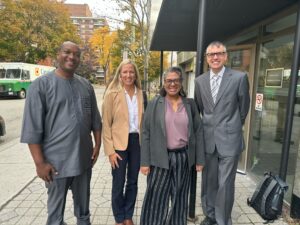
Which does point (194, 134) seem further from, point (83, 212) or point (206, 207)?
point (83, 212)

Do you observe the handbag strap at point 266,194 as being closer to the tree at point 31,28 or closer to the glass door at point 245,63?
the glass door at point 245,63

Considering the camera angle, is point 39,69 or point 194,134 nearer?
point 194,134

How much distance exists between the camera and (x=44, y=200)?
3822mm

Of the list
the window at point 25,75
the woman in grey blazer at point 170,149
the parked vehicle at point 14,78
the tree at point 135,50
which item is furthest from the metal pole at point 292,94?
the window at point 25,75

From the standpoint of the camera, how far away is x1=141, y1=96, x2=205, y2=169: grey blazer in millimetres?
2635

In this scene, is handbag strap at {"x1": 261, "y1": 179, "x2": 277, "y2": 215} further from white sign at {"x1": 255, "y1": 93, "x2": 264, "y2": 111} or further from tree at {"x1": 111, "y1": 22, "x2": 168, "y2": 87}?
tree at {"x1": 111, "y1": 22, "x2": 168, "y2": 87}

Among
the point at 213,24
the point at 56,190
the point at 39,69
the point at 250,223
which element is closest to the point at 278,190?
the point at 250,223

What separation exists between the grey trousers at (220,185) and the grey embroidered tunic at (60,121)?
1.45 meters

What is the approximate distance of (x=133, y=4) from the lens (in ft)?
53.2

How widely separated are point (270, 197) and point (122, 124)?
2.06 meters

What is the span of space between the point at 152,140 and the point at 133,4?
15.2 meters

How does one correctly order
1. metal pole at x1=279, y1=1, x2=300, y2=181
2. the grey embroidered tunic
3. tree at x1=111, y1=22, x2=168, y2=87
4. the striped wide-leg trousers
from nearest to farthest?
the grey embroidered tunic
the striped wide-leg trousers
metal pole at x1=279, y1=1, x2=300, y2=181
tree at x1=111, y1=22, x2=168, y2=87

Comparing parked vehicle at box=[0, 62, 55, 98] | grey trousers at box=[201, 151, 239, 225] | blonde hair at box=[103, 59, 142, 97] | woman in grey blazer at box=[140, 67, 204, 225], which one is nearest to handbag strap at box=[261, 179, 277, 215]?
grey trousers at box=[201, 151, 239, 225]

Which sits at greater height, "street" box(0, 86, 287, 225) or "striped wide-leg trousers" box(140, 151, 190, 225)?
"striped wide-leg trousers" box(140, 151, 190, 225)
